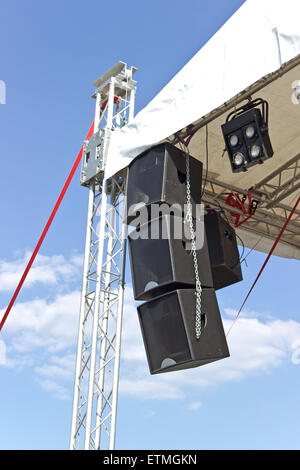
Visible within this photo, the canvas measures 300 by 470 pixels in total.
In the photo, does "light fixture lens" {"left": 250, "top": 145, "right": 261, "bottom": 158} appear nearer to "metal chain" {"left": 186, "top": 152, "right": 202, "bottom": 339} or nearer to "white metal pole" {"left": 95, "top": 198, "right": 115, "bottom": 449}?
"metal chain" {"left": 186, "top": 152, "right": 202, "bottom": 339}

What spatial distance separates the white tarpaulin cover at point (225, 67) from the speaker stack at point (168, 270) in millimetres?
202

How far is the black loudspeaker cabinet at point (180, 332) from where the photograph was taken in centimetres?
405

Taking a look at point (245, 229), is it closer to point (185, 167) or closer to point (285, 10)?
point (185, 167)

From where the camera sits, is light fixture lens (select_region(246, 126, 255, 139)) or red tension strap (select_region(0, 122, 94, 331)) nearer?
light fixture lens (select_region(246, 126, 255, 139))

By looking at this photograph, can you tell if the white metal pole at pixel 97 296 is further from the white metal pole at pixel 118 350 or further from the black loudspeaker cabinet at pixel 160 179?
the black loudspeaker cabinet at pixel 160 179

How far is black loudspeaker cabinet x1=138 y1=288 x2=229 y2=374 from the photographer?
13.3 ft

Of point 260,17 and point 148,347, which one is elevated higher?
point 260,17

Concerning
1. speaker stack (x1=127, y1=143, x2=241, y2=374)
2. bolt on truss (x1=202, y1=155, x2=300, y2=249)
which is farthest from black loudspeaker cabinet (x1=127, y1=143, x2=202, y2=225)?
bolt on truss (x1=202, y1=155, x2=300, y2=249)

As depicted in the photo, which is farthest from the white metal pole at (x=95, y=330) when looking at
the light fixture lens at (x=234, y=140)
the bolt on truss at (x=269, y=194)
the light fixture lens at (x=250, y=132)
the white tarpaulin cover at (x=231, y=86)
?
the light fixture lens at (x=250, y=132)

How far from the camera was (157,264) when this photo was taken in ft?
14.0

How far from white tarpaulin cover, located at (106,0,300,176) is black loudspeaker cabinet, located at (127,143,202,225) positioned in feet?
0.37
